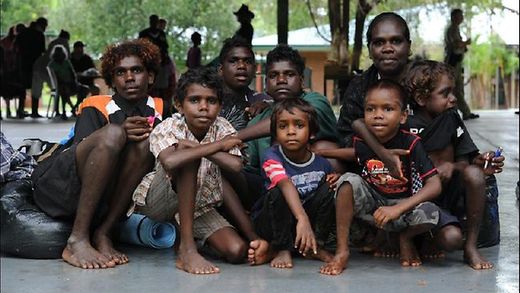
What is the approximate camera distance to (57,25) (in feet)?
100

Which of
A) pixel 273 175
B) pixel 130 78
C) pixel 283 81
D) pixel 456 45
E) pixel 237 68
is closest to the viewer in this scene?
pixel 273 175

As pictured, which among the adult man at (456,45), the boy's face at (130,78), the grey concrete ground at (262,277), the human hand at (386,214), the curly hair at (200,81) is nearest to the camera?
the grey concrete ground at (262,277)

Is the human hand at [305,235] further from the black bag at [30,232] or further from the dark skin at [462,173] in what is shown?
the black bag at [30,232]

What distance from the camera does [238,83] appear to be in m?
5.23

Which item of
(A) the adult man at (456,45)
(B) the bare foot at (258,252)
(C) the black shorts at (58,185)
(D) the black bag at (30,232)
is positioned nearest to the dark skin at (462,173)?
(B) the bare foot at (258,252)

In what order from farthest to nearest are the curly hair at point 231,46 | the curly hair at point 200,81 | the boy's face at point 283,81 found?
the curly hair at point 231,46 → the boy's face at point 283,81 → the curly hair at point 200,81

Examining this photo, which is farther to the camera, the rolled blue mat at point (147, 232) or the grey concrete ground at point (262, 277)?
the rolled blue mat at point (147, 232)

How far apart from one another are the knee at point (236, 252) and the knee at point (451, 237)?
95cm

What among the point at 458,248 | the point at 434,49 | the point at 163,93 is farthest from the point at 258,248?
the point at 434,49

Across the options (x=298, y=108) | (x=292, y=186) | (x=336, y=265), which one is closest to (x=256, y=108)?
(x=298, y=108)

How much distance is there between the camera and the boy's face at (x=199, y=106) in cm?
427

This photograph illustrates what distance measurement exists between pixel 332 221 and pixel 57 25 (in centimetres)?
2764

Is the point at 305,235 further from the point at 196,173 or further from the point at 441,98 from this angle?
the point at 441,98

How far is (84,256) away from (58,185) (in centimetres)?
42
